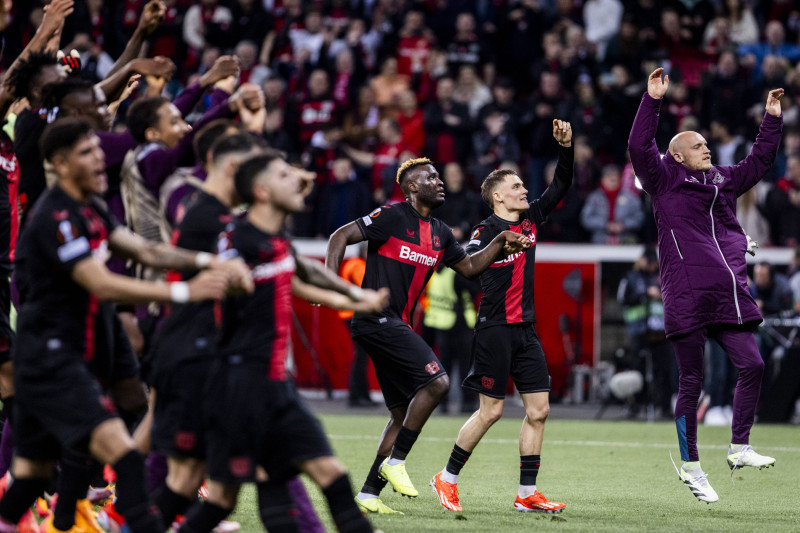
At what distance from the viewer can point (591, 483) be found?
952 centimetres

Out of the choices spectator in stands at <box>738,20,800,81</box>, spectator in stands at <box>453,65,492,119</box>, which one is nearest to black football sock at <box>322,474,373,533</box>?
spectator in stands at <box>453,65,492,119</box>

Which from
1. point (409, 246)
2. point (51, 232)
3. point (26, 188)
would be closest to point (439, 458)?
point (409, 246)

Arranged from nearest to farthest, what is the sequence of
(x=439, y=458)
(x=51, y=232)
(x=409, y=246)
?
(x=51, y=232), (x=409, y=246), (x=439, y=458)

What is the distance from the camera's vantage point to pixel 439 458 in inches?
440

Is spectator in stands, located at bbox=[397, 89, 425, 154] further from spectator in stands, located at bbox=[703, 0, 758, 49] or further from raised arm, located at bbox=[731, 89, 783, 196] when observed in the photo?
raised arm, located at bbox=[731, 89, 783, 196]

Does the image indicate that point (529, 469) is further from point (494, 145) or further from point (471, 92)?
point (471, 92)

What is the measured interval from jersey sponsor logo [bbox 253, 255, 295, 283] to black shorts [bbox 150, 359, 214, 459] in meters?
0.49

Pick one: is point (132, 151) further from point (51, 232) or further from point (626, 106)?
point (626, 106)

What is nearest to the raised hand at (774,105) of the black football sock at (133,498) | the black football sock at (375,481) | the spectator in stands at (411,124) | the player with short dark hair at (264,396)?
the black football sock at (375,481)

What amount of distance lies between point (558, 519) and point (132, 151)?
12.0 feet

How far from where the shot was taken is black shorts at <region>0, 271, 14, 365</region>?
280 inches

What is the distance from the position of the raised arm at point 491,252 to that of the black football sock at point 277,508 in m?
2.86

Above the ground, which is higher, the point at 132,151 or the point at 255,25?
the point at 255,25

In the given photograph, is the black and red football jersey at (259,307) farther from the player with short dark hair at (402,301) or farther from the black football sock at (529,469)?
the black football sock at (529,469)
